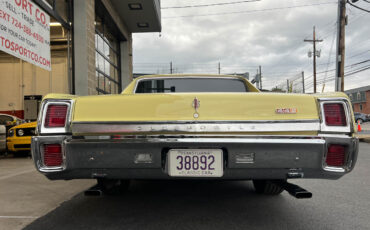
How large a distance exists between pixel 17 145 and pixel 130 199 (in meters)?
5.40

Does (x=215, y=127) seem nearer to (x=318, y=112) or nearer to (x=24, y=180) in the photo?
(x=318, y=112)

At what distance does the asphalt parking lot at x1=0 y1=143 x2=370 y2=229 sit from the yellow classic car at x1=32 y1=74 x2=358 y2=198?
473mm

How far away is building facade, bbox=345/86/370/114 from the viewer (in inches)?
1834

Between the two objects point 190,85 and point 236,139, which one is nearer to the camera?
point 236,139

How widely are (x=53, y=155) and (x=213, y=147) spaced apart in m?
1.19

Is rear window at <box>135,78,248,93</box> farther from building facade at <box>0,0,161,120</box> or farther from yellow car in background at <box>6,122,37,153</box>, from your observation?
yellow car in background at <box>6,122,37,153</box>

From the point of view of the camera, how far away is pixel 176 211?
2.60m

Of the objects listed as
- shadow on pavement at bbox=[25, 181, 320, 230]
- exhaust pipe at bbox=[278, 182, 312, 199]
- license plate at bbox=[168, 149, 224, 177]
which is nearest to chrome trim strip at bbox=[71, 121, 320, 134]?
license plate at bbox=[168, 149, 224, 177]

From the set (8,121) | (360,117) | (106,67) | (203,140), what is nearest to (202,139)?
(203,140)

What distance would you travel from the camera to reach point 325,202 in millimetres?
2986

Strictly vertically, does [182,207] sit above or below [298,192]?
below

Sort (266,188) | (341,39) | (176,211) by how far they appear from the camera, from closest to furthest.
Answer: (176,211), (266,188), (341,39)

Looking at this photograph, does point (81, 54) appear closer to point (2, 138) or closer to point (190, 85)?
point (2, 138)

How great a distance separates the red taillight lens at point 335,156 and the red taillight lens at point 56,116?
197 cm
